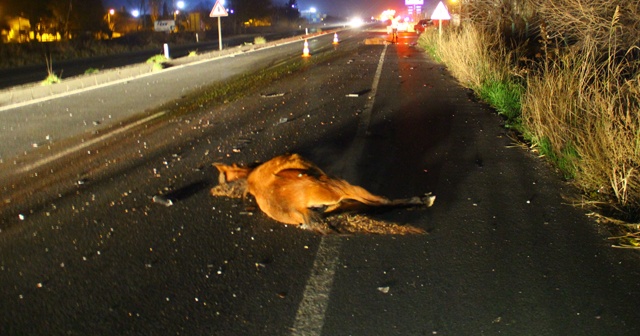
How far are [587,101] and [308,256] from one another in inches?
173

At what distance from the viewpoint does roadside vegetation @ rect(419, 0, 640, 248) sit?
19.2 ft

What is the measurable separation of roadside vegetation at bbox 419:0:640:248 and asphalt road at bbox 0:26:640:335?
30 cm

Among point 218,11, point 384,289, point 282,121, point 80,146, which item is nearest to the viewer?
point 384,289

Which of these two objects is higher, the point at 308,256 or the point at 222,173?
the point at 222,173

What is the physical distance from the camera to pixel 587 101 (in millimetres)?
7391

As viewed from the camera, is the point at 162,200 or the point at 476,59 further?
the point at 476,59

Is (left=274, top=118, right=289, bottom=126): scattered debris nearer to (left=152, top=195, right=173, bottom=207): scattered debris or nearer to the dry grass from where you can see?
(left=152, top=195, right=173, bottom=207): scattered debris

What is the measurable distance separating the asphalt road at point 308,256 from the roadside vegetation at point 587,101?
296 mm

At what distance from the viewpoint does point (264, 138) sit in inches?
365

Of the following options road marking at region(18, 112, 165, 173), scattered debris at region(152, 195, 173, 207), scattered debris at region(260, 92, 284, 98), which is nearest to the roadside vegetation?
scattered debris at region(152, 195, 173, 207)

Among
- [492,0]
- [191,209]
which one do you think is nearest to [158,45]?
[492,0]

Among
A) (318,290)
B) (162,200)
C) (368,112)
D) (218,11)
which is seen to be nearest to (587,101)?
(318,290)

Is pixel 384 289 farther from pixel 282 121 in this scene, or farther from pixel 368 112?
pixel 368 112

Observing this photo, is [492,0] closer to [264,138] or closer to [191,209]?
[264,138]
